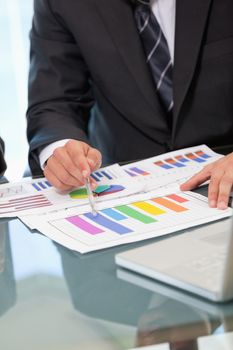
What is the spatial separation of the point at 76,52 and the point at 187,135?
14.6 inches

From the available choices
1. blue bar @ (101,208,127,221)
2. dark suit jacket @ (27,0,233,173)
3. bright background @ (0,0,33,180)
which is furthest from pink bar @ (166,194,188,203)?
bright background @ (0,0,33,180)

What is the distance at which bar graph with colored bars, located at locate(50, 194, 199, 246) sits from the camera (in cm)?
105

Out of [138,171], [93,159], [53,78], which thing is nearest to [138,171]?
[138,171]

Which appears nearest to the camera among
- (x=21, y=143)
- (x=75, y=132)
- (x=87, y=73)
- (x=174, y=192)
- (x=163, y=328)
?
(x=163, y=328)

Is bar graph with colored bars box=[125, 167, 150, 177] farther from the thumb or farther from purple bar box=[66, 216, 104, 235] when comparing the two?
purple bar box=[66, 216, 104, 235]

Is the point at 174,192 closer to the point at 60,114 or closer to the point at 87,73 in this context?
the point at 60,114

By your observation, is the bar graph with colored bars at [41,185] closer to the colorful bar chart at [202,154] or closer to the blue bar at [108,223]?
the blue bar at [108,223]

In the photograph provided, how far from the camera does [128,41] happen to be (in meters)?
1.67

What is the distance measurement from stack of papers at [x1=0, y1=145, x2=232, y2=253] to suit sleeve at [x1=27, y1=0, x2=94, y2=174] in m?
0.24

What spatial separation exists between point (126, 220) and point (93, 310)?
1.02 ft

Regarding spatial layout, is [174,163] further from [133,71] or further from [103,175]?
[133,71]

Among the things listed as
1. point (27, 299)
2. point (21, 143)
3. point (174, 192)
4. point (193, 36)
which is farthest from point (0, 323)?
point (21, 143)

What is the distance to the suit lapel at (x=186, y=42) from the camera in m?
1.63

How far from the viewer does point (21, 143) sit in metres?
3.35
